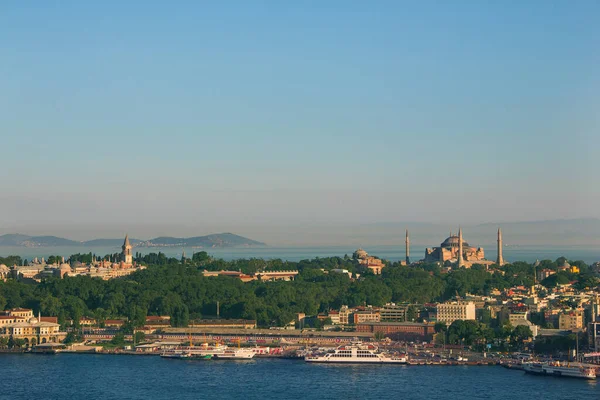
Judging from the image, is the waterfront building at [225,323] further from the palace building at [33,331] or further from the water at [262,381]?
the water at [262,381]

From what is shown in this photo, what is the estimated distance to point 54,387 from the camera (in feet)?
119

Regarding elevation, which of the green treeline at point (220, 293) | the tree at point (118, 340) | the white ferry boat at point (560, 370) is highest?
the green treeline at point (220, 293)

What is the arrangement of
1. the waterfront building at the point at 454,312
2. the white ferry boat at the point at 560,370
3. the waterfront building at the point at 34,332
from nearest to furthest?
1. the white ferry boat at the point at 560,370
2. the waterfront building at the point at 34,332
3. the waterfront building at the point at 454,312

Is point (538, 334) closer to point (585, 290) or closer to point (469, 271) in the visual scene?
point (585, 290)

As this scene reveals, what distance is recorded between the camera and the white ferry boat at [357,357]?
4312 cm

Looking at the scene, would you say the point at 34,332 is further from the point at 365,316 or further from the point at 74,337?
the point at 365,316

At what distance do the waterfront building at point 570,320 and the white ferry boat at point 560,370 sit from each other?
11.5 metres

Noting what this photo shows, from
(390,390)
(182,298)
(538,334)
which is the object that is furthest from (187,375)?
(182,298)

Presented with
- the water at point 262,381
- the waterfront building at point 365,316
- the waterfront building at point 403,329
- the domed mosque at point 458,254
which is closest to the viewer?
the water at point 262,381

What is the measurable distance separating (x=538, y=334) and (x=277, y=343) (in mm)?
10442

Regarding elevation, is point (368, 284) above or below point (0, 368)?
above

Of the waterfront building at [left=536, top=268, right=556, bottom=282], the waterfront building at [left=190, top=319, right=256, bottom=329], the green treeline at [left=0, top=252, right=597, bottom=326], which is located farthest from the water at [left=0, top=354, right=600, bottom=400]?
the waterfront building at [left=536, top=268, right=556, bottom=282]

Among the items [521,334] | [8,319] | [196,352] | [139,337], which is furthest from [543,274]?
[196,352]

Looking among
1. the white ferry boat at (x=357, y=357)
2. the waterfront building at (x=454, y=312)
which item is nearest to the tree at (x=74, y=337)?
the white ferry boat at (x=357, y=357)
